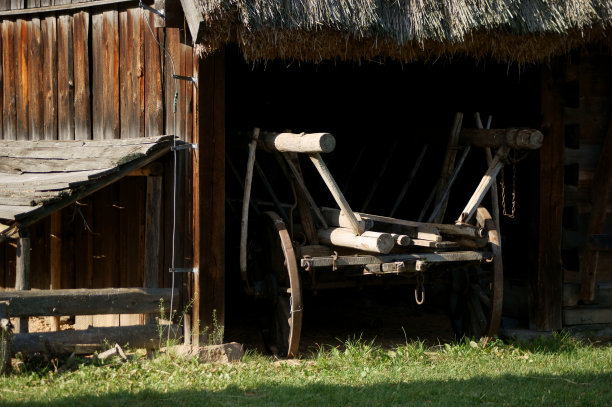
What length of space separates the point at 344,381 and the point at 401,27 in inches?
118

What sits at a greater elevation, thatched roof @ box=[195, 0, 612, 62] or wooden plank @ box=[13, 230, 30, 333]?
thatched roof @ box=[195, 0, 612, 62]

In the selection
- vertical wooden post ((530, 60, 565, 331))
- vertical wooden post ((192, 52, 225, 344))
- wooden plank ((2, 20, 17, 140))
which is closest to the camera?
vertical wooden post ((192, 52, 225, 344))

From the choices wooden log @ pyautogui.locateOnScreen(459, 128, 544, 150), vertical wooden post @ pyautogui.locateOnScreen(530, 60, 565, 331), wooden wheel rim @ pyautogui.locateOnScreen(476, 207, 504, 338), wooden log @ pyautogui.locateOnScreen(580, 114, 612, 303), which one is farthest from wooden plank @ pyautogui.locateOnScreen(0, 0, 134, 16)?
wooden log @ pyautogui.locateOnScreen(580, 114, 612, 303)

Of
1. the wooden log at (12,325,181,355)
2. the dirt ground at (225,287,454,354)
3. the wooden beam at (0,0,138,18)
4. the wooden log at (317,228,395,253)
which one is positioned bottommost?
the dirt ground at (225,287,454,354)

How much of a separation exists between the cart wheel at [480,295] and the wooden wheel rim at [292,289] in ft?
5.83

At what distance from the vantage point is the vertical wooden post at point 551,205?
8055 mm

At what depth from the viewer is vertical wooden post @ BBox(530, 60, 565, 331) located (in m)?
8.05

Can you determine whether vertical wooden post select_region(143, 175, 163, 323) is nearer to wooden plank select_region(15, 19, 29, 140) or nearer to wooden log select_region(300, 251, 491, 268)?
wooden log select_region(300, 251, 491, 268)

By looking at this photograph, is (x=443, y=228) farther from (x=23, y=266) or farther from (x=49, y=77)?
(x=49, y=77)

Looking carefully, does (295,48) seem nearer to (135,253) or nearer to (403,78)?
(135,253)

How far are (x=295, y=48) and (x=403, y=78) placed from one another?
139 inches

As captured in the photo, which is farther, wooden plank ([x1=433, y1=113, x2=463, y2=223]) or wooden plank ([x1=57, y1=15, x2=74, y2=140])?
wooden plank ([x1=57, y1=15, x2=74, y2=140])

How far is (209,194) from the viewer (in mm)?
7113

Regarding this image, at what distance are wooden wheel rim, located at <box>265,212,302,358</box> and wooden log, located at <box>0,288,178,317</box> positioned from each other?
1002 mm
